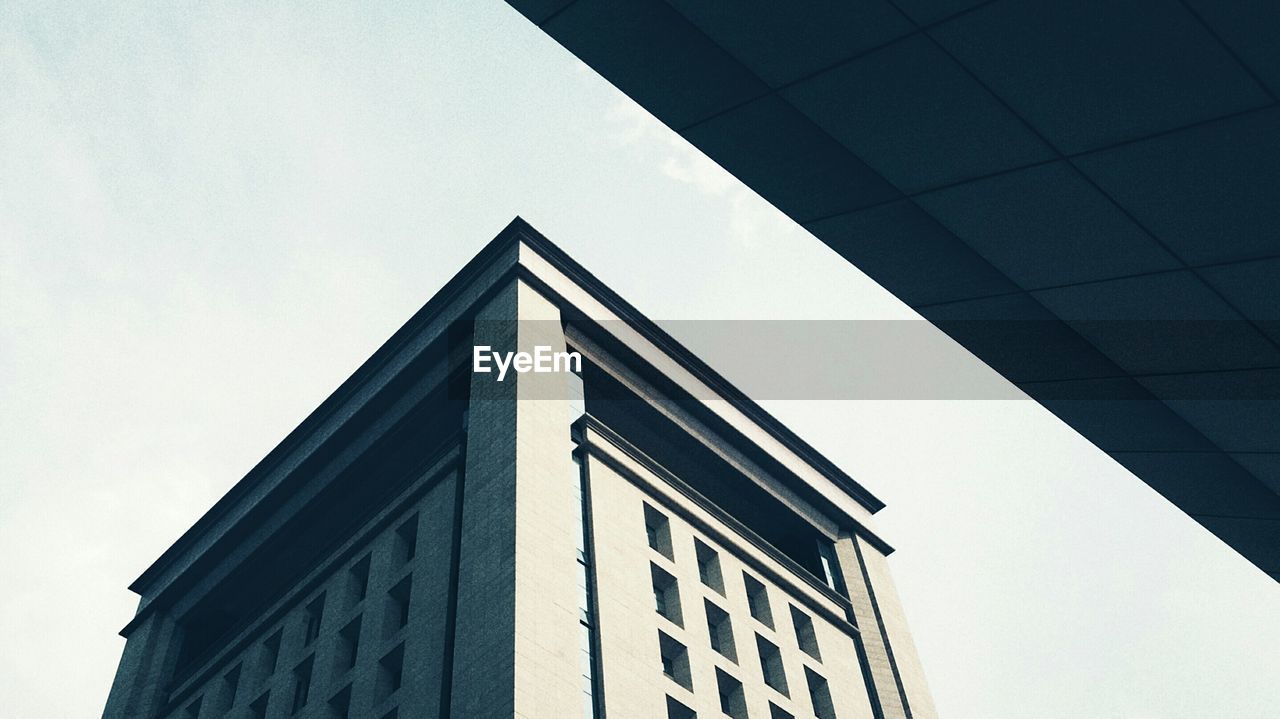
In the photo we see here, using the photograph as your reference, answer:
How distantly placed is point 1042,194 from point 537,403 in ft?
114

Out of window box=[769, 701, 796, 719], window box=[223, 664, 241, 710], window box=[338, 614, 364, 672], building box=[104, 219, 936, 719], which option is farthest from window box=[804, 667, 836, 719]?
window box=[223, 664, 241, 710]

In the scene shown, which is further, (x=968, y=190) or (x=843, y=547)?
(x=843, y=547)

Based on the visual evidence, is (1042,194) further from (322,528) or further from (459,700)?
(322,528)

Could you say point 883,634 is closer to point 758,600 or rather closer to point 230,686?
point 758,600

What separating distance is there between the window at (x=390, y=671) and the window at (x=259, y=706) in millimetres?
9459

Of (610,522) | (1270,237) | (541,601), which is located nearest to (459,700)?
(541,601)

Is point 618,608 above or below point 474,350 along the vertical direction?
below

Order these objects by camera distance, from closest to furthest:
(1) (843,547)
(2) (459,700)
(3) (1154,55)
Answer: (3) (1154,55), (2) (459,700), (1) (843,547)

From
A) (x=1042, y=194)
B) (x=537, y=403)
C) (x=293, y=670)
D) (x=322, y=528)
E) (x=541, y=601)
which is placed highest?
(x=322, y=528)

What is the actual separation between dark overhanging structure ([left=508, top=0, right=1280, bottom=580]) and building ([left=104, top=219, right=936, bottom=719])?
74.7 feet

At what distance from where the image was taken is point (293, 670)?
4356 cm

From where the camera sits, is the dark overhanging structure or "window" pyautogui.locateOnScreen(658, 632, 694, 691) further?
"window" pyautogui.locateOnScreen(658, 632, 694, 691)

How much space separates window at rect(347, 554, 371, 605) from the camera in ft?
145

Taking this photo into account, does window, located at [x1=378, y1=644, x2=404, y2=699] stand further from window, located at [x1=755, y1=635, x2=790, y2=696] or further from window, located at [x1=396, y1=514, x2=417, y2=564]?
window, located at [x1=755, y1=635, x2=790, y2=696]
